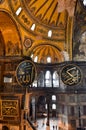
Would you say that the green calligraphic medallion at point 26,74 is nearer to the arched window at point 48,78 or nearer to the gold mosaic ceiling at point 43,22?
the gold mosaic ceiling at point 43,22

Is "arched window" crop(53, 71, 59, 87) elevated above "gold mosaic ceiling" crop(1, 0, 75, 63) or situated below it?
below

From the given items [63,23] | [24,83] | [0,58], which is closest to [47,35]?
[63,23]

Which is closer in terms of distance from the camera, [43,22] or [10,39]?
[10,39]

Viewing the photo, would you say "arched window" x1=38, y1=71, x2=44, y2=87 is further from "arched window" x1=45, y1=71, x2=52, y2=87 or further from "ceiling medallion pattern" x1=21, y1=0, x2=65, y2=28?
"ceiling medallion pattern" x1=21, y1=0, x2=65, y2=28

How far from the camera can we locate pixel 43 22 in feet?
60.5

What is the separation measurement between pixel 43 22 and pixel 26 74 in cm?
583

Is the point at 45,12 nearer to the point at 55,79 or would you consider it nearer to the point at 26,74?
the point at 26,74

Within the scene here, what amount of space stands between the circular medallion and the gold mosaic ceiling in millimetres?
4203

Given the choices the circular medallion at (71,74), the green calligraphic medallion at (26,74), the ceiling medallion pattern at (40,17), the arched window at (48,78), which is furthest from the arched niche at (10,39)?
the arched window at (48,78)

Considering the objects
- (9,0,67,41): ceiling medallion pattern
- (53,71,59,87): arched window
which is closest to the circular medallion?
(9,0,67,41): ceiling medallion pattern

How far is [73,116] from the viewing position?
2078cm

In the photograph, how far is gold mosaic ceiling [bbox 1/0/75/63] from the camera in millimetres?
16436

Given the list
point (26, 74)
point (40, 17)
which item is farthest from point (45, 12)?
point (26, 74)

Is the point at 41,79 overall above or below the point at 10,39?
below
